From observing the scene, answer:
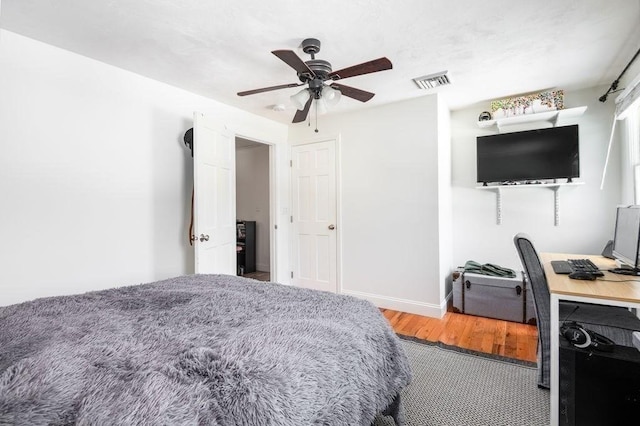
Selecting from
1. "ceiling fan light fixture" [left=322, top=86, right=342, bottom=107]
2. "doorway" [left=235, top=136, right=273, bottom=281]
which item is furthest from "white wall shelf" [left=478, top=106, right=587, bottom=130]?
"doorway" [left=235, top=136, right=273, bottom=281]

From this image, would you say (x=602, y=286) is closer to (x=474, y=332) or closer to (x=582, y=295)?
(x=582, y=295)

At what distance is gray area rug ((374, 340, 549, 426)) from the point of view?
175cm

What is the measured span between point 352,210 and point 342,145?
2.72 feet

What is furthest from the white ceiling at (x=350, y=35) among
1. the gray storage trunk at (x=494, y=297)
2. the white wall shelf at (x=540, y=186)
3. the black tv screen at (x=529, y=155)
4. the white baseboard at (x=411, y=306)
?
the white baseboard at (x=411, y=306)

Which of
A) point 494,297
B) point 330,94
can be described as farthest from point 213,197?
point 494,297

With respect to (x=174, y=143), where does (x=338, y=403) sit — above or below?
below

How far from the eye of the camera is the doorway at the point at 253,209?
18.6 ft

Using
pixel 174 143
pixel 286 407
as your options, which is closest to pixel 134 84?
pixel 174 143

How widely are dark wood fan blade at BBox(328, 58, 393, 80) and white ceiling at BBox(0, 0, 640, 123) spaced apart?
0.98ft

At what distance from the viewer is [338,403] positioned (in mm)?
1066

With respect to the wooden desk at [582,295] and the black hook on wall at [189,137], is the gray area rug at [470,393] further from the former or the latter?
the black hook on wall at [189,137]

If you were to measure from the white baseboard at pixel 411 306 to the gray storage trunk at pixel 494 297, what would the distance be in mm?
212

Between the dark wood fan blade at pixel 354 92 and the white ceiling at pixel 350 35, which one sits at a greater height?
the white ceiling at pixel 350 35

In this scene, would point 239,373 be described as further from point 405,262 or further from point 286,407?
point 405,262
